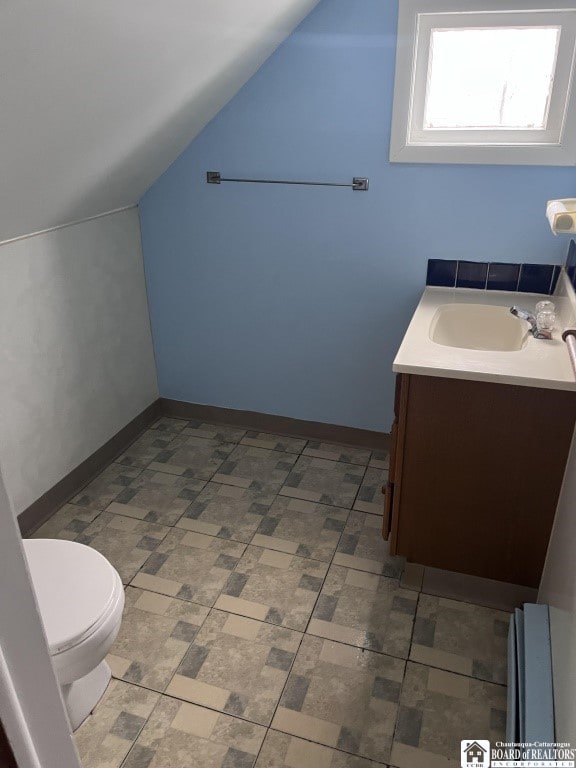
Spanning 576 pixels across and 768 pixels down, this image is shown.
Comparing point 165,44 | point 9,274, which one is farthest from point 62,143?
point 9,274

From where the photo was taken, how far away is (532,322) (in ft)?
6.63

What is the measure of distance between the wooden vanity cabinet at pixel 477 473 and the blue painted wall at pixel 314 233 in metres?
0.88

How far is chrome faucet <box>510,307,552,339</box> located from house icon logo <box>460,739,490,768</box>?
4.01 feet

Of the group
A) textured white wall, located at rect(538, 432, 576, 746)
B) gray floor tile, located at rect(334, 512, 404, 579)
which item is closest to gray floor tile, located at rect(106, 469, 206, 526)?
gray floor tile, located at rect(334, 512, 404, 579)

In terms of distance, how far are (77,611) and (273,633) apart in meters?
0.69

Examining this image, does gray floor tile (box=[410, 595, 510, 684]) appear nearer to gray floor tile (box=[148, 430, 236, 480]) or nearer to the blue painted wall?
the blue painted wall

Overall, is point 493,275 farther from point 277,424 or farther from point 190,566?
A: point 190,566

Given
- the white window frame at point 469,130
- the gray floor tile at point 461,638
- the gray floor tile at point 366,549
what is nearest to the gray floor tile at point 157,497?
the gray floor tile at point 366,549

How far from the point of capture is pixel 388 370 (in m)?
2.70

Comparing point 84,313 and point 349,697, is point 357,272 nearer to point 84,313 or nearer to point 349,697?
point 84,313

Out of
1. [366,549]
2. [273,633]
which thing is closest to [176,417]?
[366,549]

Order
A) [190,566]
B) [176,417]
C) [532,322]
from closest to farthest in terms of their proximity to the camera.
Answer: [532,322] → [190,566] → [176,417]

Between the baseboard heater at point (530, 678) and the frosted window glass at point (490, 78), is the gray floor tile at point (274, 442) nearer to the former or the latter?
the baseboard heater at point (530, 678)

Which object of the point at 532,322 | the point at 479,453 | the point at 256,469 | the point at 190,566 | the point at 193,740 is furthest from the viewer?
the point at 256,469
